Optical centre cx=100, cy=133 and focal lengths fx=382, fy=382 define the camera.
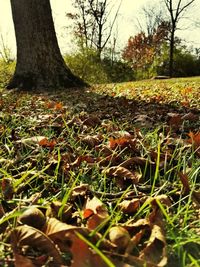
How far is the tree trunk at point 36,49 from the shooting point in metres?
9.08

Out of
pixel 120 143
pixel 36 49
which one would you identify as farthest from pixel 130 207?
pixel 36 49

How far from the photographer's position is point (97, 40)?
1303 inches

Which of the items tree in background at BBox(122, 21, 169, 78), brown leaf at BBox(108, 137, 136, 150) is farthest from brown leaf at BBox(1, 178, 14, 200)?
tree in background at BBox(122, 21, 169, 78)

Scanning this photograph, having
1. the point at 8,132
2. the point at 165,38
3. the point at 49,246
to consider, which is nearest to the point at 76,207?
the point at 49,246

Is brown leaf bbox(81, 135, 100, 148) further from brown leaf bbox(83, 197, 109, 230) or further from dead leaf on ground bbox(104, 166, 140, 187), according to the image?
brown leaf bbox(83, 197, 109, 230)

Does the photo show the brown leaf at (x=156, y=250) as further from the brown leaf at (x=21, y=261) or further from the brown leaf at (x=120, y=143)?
the brown leaf at (x=120, y=143)

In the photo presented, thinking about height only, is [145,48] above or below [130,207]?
above

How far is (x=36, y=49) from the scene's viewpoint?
9172 mm

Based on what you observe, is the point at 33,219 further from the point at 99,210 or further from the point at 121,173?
the point at 121,173

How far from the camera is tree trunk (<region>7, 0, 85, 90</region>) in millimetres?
9078

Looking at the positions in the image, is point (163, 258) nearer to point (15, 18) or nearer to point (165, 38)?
point (15, 18)

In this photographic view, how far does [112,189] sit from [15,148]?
0.79 metres

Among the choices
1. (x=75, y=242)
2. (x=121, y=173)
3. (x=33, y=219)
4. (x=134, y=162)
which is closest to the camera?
(x=75, y=242)

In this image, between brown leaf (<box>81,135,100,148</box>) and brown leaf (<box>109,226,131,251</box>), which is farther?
brown leaf (<box>81,135,100,148</box>)
